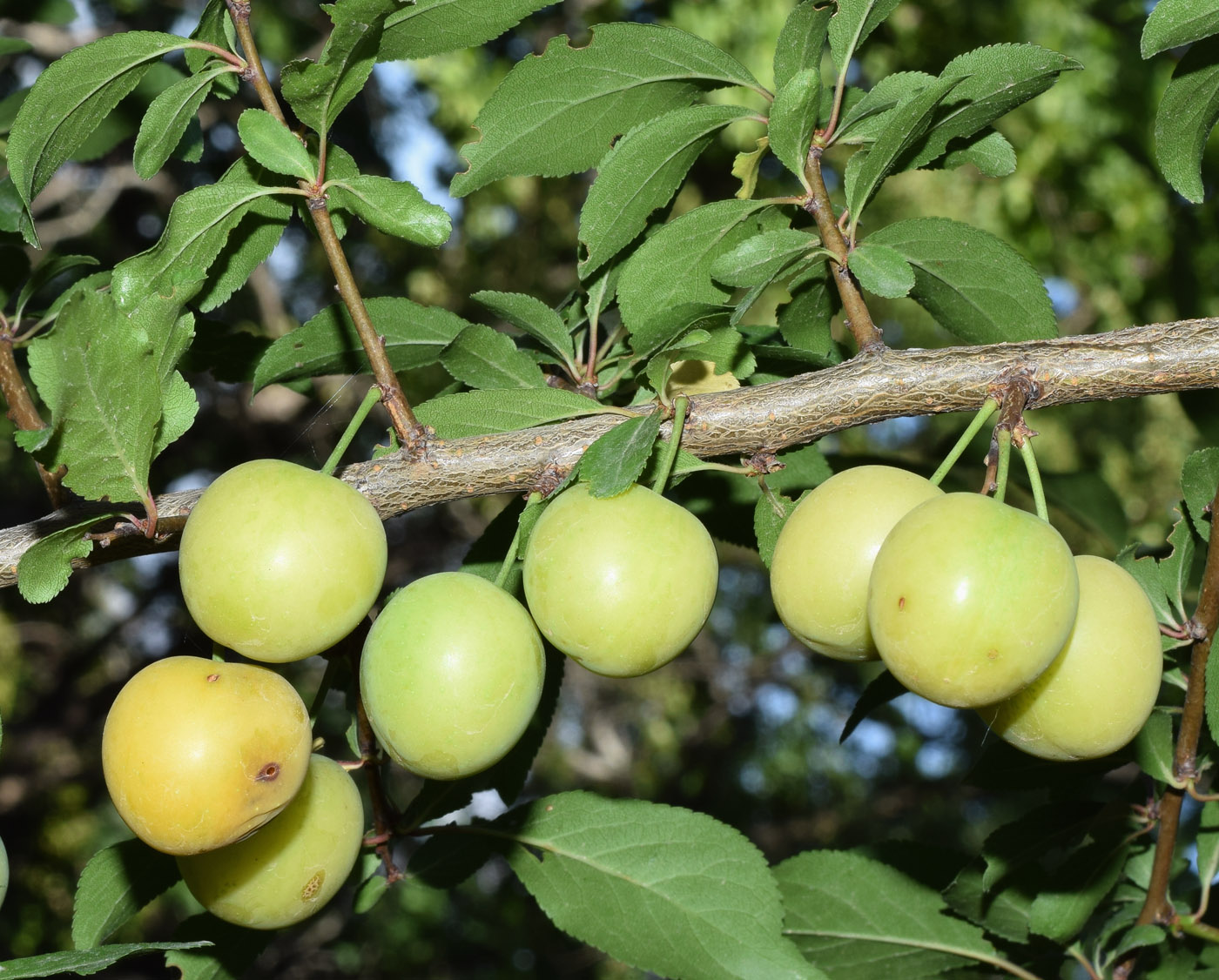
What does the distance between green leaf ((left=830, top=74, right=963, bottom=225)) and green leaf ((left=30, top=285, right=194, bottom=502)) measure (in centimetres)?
72

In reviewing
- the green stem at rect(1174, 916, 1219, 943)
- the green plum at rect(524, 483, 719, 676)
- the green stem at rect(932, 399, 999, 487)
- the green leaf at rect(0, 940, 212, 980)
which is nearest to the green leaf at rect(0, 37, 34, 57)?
the green plum at rect(524, 483, 719, 676)

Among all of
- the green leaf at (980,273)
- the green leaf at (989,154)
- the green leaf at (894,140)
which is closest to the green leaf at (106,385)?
the green leaf at (894,140)

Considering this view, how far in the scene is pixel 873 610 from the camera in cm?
95

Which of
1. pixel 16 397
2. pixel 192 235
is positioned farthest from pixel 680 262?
pixel 16 397

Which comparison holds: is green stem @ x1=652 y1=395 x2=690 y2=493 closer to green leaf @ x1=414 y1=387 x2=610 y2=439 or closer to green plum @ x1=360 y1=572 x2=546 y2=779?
green leaf @ x1=414 y1=387 x2=610 y2=439

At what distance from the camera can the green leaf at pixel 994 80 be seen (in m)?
1.16

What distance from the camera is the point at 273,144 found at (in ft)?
3.64

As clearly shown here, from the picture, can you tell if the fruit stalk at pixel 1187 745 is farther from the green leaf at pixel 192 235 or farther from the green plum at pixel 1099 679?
the green leaf at pixel 192 235

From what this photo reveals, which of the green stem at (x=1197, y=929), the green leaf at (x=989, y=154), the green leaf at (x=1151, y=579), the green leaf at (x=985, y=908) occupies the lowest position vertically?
the green leaf at (x=985, y=908)

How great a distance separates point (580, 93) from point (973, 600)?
2.53 feet

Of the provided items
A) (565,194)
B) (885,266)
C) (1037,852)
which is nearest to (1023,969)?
(1037,852)

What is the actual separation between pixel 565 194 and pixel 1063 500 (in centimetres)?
432

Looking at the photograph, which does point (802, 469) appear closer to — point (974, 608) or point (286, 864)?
point (974, 608)

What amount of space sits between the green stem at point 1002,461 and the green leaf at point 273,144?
748mm
